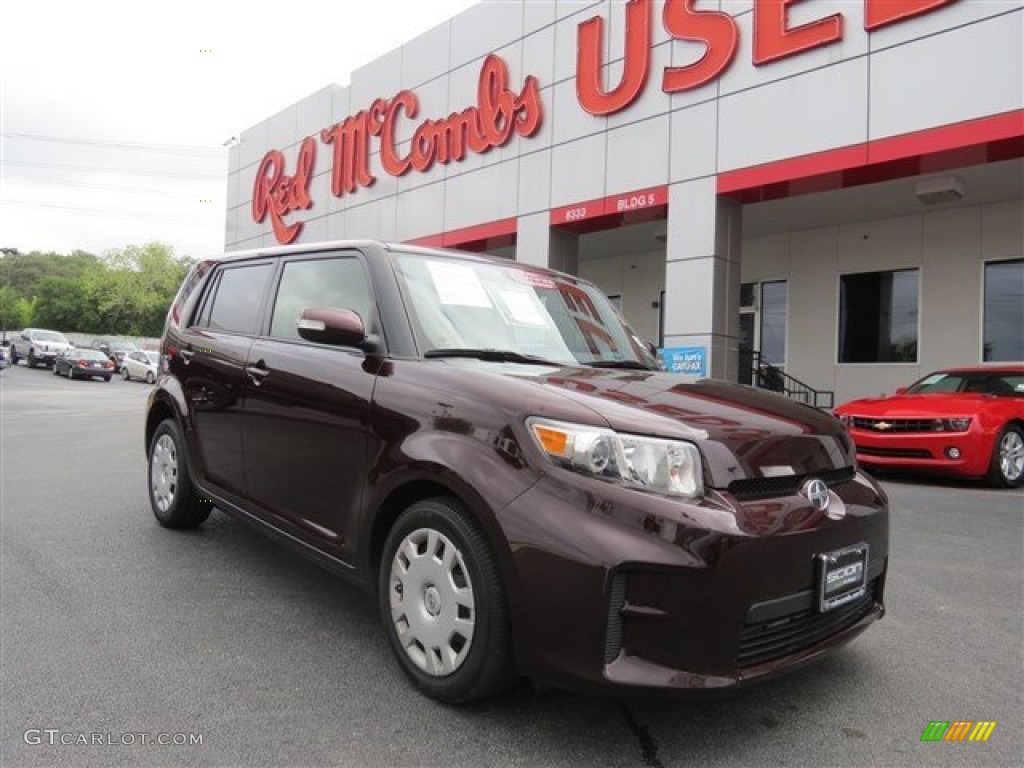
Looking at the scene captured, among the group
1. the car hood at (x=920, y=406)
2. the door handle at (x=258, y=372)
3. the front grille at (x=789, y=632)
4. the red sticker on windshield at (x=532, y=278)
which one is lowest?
the front grille at (x=789, y=632)

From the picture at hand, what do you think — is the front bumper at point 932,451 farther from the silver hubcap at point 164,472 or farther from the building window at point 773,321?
the building window at point 773,321

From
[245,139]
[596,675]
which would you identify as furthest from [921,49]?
[245,139]

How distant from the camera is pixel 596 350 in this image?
3766 millimetres

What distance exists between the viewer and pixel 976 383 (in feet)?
29.4

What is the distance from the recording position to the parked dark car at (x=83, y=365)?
29.0 meters

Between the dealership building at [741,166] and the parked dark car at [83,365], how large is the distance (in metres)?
Result: 15.5

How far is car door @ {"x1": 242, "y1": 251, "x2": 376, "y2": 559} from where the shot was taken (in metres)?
3.16

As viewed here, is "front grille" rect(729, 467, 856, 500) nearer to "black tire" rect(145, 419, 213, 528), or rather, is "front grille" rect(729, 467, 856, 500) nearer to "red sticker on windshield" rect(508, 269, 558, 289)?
"red sticker on windshield" rect(508, 269, 558, 289)

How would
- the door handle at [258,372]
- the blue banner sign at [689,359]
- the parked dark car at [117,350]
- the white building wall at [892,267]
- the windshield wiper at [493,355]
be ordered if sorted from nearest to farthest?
1. the windshield wiper at [493,355]
2. the door handle at [258,372]
3. the blue banner sign at [689,359]
4. the white building wall at [892,267]
5. the parked dark car at [117,350]

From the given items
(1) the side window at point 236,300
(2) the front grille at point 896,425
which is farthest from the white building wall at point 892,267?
(1) the side window at point 236,300

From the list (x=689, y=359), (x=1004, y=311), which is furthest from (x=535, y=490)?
(x=1004, y=311)

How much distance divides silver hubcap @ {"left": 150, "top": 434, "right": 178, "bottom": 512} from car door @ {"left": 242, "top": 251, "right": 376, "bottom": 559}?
1.29m

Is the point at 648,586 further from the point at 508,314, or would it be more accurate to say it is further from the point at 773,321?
the point at 773,321

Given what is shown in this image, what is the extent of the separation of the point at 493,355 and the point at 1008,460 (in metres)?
7.38
